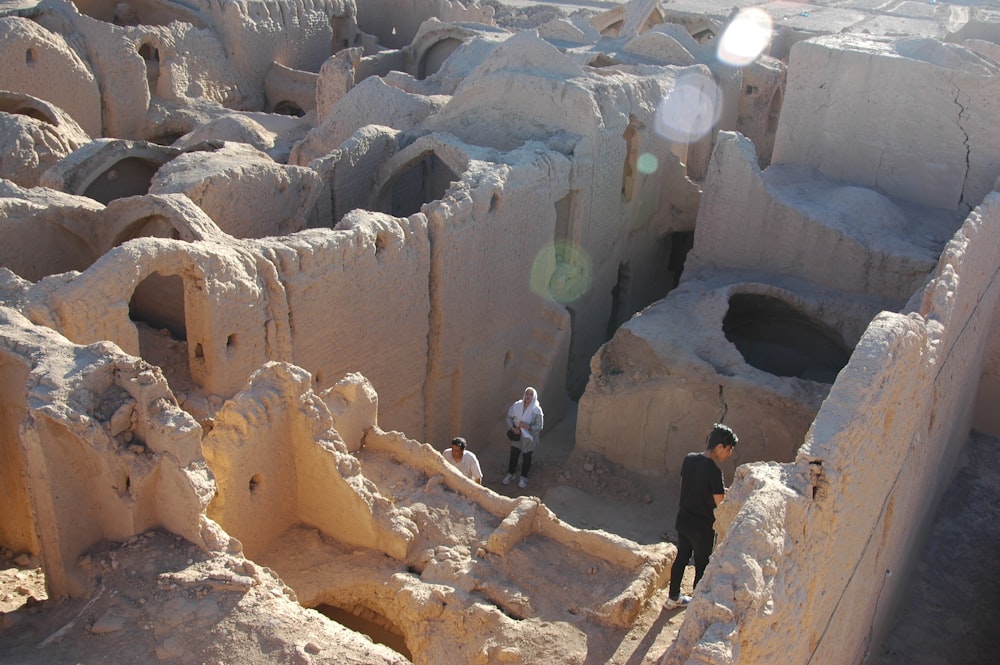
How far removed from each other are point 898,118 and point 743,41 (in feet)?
23.6

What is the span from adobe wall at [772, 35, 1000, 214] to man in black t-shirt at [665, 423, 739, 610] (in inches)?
234

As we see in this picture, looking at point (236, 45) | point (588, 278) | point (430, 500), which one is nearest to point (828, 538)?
point (430, 500)

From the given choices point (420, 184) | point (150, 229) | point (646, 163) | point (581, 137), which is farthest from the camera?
point (646, 163)

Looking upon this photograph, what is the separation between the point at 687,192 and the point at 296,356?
6.59 m

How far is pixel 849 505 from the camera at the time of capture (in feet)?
17.4

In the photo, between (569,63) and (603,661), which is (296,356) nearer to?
(603,661)

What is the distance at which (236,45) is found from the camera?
17984mm

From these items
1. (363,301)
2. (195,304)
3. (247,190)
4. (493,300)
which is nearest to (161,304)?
(247,190)

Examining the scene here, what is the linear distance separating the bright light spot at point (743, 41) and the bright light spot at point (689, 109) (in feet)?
4.87

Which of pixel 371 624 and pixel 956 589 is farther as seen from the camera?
pixel 956 589

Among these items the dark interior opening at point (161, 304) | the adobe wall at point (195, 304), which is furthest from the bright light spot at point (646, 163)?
the dark interior opening at point (161, 304)

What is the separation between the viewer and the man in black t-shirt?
Answer: 6461 mm

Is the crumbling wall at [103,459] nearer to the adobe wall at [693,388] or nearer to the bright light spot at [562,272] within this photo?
the adobe wall at [693,388]

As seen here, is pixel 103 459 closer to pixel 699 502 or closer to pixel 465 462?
pixel 465 462
